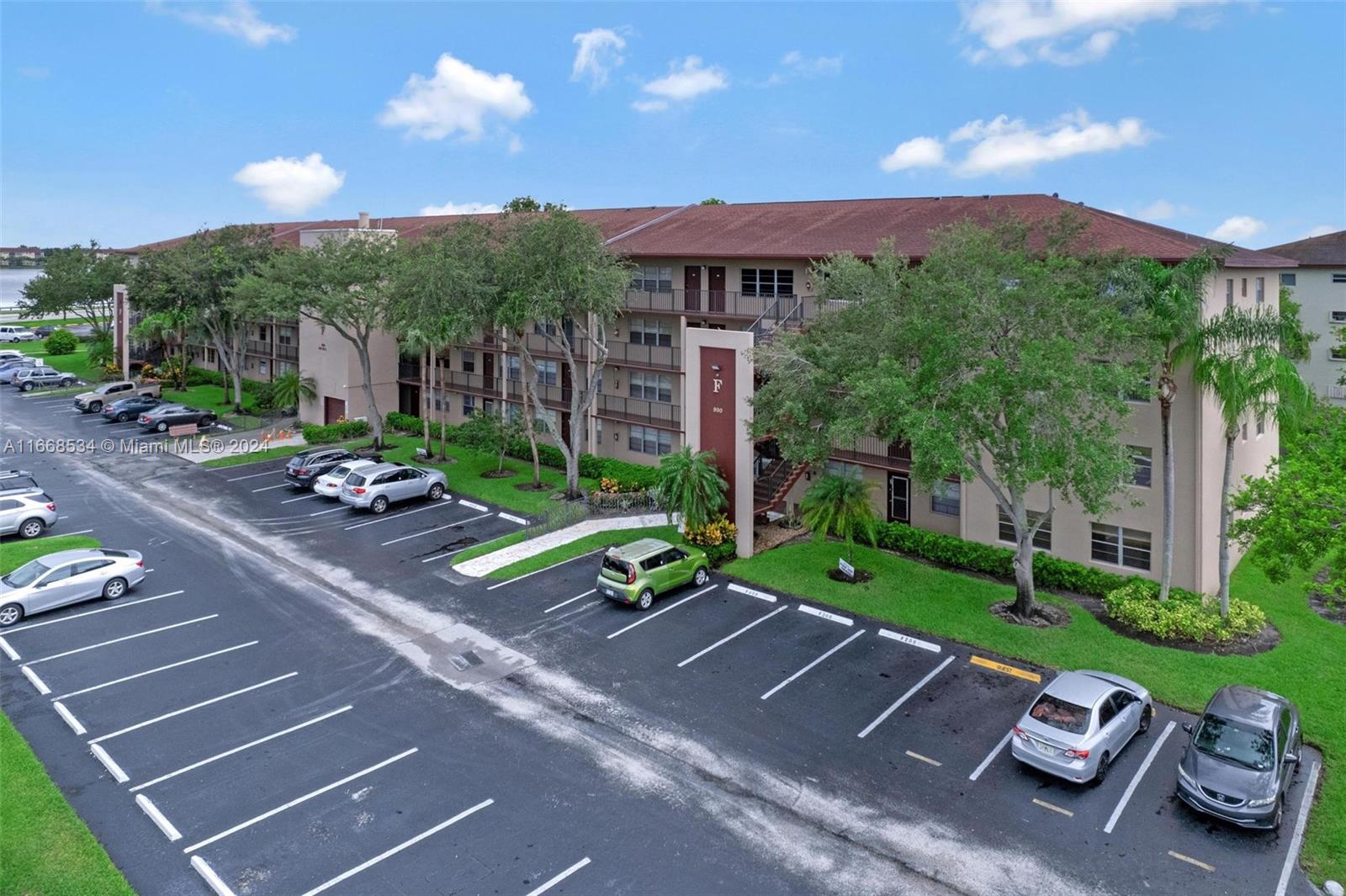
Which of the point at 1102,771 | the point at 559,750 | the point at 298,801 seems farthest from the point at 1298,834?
the point at 298,801

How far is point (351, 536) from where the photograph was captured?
30812mm

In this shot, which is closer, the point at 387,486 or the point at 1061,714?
the point at 1061,714

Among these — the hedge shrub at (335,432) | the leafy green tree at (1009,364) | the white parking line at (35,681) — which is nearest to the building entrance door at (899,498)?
the leafy green tree at (1009,364)

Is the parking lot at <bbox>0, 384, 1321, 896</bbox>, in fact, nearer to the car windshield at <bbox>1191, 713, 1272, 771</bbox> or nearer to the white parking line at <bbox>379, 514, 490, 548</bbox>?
the car windshield at <bbox>1191, 713, 1272, 771</bbox>

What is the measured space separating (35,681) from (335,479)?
1601 centimetres

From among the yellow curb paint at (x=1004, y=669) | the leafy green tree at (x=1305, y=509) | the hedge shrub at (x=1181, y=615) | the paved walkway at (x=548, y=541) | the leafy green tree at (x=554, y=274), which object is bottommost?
the yellow curb paint at (x=1004, y=669)

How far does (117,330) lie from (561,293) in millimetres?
51517

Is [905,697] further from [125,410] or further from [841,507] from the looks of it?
[125,410]

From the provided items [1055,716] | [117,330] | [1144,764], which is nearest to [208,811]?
[1055,716]

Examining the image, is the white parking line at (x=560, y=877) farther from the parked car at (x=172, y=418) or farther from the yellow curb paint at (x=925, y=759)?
the parked car at (x=172, y=418)

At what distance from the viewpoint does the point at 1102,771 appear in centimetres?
1600

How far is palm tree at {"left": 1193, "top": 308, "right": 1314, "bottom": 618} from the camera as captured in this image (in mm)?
20672

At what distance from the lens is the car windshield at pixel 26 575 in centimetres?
2344

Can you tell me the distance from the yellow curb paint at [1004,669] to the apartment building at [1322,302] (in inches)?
1512
